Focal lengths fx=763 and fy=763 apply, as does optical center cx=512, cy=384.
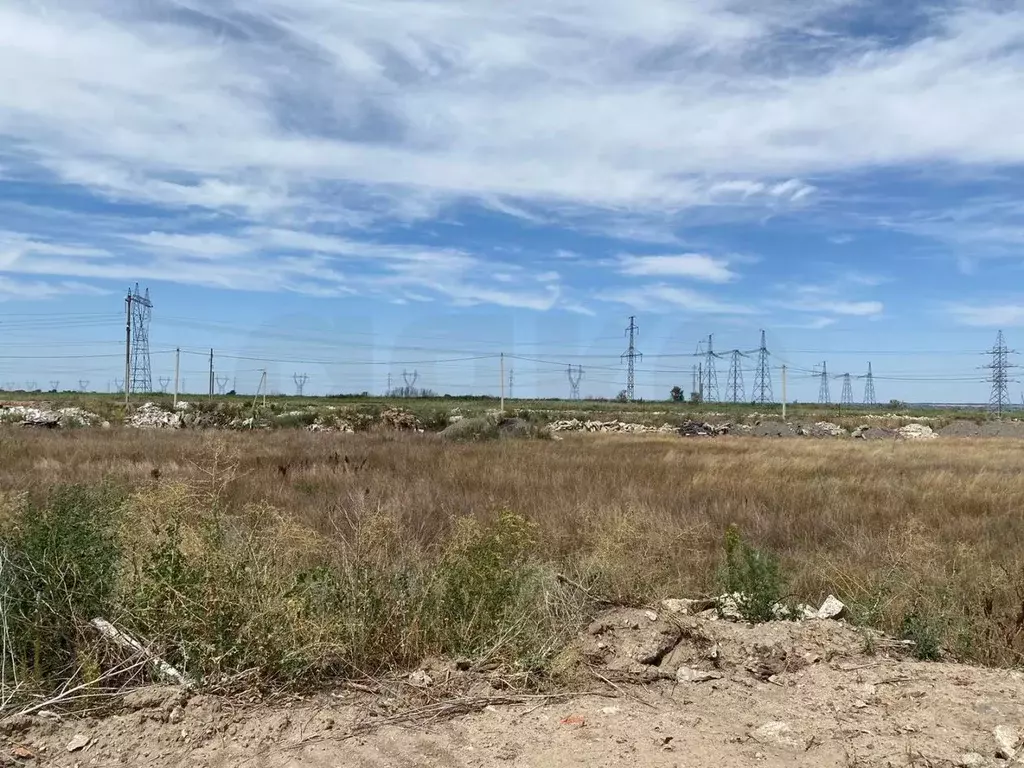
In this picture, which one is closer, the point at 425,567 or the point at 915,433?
the point at 425,567

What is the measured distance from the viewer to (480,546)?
5590mm

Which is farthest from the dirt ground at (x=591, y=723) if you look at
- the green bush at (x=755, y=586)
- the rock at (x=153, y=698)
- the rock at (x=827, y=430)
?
the rock at (x=827, y=430)

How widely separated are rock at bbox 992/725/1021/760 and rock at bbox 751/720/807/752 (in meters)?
0.92

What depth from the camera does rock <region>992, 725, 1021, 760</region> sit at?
3.73 metres

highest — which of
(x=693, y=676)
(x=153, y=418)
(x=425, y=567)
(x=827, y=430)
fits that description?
(x=153, y=418)

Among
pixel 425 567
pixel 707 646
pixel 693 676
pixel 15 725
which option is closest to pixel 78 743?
pixel 15 725

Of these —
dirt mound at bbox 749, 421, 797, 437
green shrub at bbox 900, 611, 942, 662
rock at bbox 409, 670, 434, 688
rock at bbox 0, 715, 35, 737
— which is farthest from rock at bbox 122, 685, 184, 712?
dirt mound at bbox 749, 421, 797, 437

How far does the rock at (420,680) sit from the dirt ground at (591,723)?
11 millimetres

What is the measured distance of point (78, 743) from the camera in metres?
3.79

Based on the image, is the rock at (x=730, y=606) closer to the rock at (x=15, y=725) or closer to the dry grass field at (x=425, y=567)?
the dry grass field at (x=425, y=567)

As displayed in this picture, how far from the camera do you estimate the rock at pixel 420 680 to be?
446 cm

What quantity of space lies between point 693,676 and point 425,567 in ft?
7.39

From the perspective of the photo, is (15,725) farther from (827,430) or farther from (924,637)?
(827,430)

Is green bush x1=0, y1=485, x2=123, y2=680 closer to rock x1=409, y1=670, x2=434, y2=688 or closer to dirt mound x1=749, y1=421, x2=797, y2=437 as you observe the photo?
rock x1=409, y1=670, x2=434, y2=688
